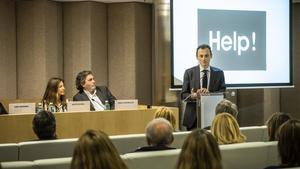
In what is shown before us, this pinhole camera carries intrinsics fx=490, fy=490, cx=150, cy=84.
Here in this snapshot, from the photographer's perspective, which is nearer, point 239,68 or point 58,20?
point 239,68

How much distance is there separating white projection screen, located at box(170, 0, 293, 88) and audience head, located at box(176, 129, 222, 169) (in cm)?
440

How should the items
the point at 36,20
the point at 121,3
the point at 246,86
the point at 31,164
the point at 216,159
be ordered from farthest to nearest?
the point at 121,3, the point at 36,20, the point at 246,86, the point at 31,164, the point at 216,159

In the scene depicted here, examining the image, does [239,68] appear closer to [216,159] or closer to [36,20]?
[36,20]

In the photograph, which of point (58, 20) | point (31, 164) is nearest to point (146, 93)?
point (58, 20)

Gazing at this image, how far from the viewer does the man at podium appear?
18.5 ft

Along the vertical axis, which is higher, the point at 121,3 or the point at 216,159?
the point at 121,3

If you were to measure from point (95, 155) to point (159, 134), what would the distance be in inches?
43.5

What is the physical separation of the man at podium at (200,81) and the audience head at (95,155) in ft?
11.0

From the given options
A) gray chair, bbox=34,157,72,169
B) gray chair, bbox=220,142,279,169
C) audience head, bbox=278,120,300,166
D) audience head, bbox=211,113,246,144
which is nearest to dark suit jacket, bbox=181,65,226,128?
audience head, bbox=211,113,246,144

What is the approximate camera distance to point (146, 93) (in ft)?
31.5

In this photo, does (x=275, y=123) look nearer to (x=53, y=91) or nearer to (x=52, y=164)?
(x=52, y=164)

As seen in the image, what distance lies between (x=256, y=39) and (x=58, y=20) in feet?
12.0

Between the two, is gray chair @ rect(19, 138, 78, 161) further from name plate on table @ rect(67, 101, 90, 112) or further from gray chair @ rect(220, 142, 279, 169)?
name plate on table @ rect(67, 101, 90, 112)

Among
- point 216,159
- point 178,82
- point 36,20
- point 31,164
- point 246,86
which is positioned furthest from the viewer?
point 36,20
